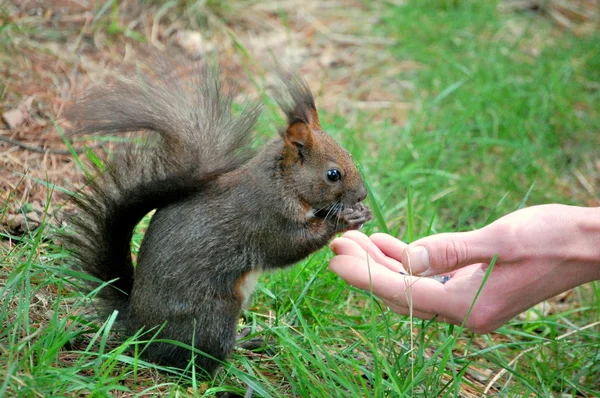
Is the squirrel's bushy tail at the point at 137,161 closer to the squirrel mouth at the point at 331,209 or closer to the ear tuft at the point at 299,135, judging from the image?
the ear tuft at the point at 299,135

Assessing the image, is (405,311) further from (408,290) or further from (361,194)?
(361,194)

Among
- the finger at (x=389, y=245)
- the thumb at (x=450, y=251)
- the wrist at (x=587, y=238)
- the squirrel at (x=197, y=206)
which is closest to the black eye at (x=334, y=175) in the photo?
the squirrel at (x=197, y=206)

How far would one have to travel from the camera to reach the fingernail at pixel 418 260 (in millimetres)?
1945

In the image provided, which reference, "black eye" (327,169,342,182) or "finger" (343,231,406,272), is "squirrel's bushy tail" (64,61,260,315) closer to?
"black eye" (327,169,342,182)

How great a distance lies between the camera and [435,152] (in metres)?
3.62

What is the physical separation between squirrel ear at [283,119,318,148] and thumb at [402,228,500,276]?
0.50 m

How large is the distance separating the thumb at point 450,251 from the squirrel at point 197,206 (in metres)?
0.31

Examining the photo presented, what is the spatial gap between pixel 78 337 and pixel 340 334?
80cm

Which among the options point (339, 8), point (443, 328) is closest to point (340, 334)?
point (443, 328)

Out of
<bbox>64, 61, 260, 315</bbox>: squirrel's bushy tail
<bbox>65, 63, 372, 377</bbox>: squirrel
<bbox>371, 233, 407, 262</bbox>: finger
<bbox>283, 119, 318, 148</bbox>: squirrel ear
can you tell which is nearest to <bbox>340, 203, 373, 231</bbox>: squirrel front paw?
<bbox>65, 63, 372, 377</bbox>: squirrel

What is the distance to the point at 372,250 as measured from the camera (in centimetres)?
230

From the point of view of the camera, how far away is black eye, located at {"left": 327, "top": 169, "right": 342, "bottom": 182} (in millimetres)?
2266

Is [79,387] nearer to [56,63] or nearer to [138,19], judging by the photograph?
[56,63]

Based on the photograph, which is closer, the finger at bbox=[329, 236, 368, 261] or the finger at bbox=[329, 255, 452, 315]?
the finger at bbox=[329, 255, 452, 315]
